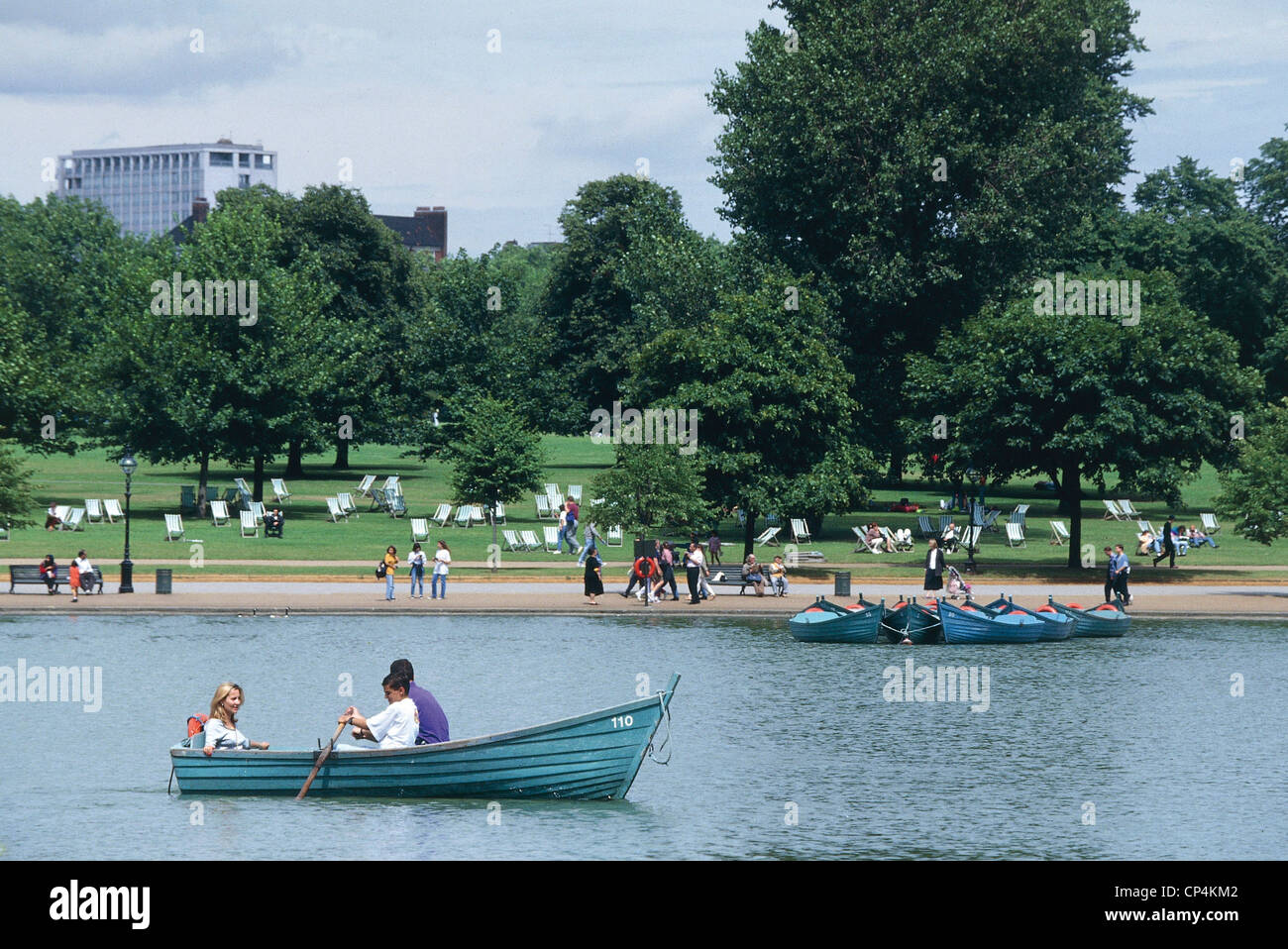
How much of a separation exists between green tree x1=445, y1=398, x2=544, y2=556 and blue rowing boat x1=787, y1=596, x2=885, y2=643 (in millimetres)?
18780

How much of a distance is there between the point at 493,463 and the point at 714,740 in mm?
30115

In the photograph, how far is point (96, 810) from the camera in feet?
64.2

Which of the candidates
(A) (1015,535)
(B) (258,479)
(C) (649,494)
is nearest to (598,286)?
(B) (258,479)

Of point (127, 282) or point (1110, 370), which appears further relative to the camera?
point (127, 282)

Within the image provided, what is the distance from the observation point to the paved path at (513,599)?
38.5 metres

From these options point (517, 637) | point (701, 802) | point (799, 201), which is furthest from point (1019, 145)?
point (701, 802)

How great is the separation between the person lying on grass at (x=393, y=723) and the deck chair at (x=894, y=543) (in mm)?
40808

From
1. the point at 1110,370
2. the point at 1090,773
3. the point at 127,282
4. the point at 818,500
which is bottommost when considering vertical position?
the point at 1090,773

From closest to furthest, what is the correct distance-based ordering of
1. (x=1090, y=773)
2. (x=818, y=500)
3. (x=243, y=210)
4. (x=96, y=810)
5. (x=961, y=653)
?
(x=96, y=810) < (x=1090, y=773) < (x=961, y=653) < (x=818, y=500) < (x=243, y=210)

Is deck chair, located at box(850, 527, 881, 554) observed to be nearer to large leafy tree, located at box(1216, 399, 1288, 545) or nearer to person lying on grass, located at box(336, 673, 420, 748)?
large leafy tree, located at box(1216, 399, 1288, 545)

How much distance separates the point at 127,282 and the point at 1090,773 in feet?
186

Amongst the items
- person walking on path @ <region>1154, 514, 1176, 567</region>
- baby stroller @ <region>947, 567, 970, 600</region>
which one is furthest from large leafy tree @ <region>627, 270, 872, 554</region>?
person walking on path @ <region>1154, 514, 1176, 567</region>

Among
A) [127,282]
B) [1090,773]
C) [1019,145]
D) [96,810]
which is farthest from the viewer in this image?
[127,282]

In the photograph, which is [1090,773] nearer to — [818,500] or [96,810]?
[96,810]
